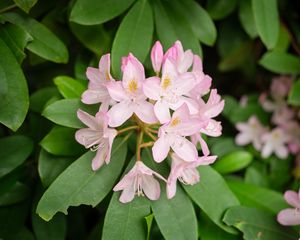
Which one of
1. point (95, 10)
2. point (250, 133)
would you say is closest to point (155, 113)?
point (95, 10)

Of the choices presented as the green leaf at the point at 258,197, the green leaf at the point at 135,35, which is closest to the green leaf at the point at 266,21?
the green leaf at the point at 135,35

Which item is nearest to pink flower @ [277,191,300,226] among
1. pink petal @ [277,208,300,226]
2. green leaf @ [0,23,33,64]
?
pink petal @ [277,208,300,226]

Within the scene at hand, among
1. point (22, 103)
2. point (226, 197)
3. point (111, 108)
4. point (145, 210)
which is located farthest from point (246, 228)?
point (22, 103)

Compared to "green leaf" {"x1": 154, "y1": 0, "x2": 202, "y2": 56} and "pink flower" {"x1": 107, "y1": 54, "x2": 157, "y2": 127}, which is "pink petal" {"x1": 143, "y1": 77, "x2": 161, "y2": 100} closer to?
"pink flower" {"x1": 107, "y1": 54, "x2": 157, "y2": 127}

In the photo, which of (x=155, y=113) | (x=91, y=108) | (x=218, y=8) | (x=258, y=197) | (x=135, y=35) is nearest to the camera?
(x=155, y=113)

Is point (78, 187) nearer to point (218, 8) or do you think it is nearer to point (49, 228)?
point (49, 228)

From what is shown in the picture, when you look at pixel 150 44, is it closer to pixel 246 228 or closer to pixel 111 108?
pixel 111 108

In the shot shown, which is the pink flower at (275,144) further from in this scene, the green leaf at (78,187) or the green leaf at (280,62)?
the green leaf at (78,187)
